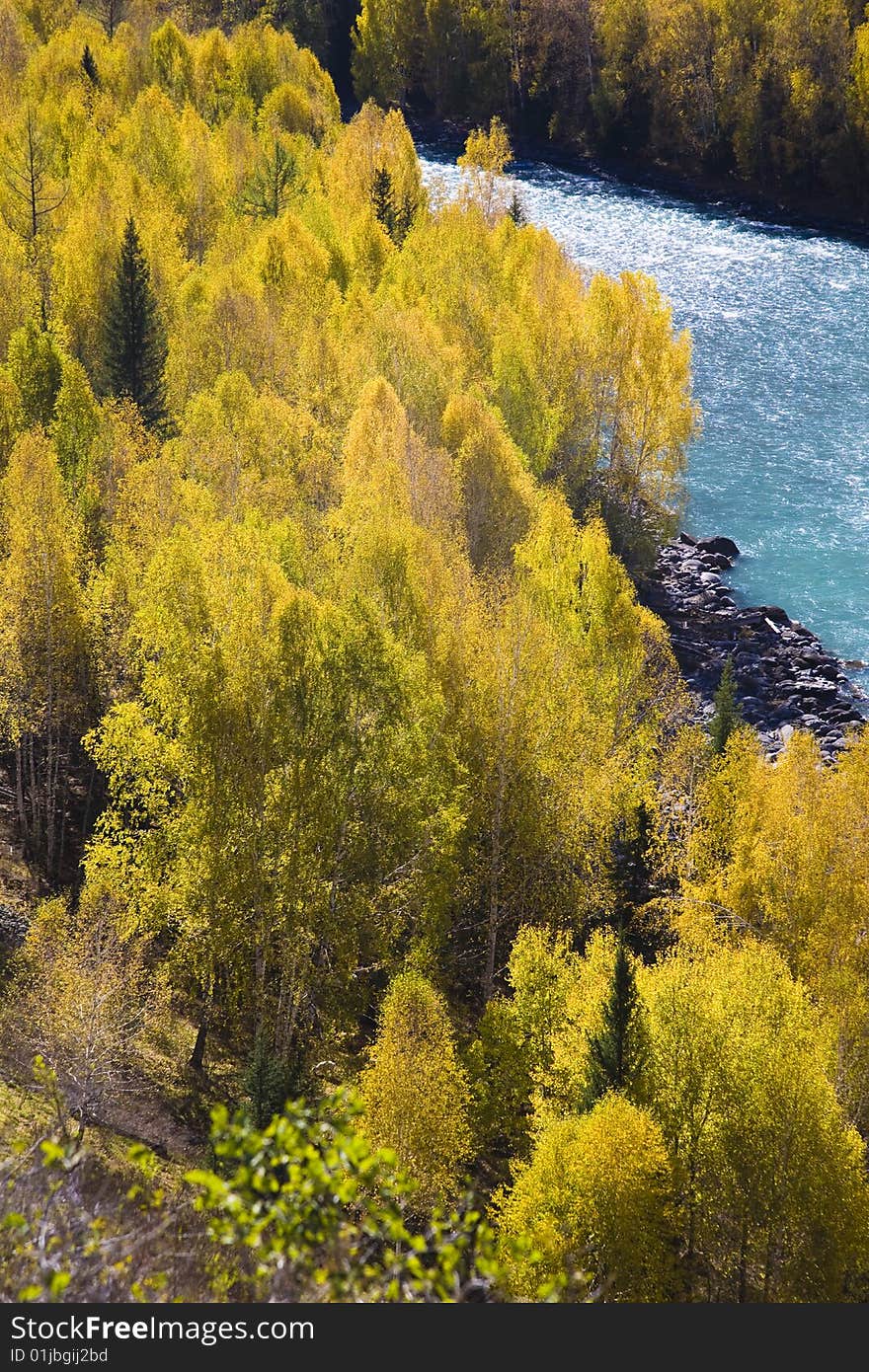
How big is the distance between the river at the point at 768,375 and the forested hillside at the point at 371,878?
11.5 metres

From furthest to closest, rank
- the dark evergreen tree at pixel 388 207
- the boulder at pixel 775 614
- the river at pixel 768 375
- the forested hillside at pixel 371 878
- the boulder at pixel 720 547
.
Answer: the dark evergreen tree at pixel 388 207 < the boulder at pixel 720 547 < the river at pixel 768 375 < the boulder at pixel 775 614 < the forested hillside at pixel 371 878

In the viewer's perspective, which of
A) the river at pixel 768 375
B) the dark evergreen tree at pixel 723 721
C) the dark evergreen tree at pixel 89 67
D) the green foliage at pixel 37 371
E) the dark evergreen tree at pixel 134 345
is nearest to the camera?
the dark evergreen tree at pixel 723 721

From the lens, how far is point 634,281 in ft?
212

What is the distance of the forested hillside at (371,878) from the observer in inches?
869

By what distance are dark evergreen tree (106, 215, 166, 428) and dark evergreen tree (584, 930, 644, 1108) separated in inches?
1362

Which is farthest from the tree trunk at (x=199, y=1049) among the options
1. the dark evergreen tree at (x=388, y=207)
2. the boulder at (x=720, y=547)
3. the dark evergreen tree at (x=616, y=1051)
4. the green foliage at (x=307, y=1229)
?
the dark evergreen tree at (x=388, y=207)

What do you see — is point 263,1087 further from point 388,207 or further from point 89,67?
point 89,67

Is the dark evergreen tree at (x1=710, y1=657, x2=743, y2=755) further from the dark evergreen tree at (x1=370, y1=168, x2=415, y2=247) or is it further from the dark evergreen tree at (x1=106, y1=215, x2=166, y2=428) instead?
the dark evergreen tree at (x1=370, y1=168, x2=415, y2=247)

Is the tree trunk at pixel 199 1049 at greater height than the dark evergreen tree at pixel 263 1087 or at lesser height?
lesser

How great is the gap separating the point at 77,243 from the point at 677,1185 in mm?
51507

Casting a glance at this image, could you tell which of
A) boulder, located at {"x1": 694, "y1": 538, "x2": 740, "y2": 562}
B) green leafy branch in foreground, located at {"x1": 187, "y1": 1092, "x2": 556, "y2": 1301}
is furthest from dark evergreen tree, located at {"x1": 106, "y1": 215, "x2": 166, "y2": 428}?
green leafy branch in foreground, located at {"x1": 187, "y1": 1092, "x2": 556, "y2": 1301}

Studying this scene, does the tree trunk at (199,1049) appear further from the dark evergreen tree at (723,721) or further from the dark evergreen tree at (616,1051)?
the dark evergreen tree at (723,721)

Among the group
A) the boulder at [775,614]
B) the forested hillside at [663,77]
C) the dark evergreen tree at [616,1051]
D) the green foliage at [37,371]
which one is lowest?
the boulder at [775,614]

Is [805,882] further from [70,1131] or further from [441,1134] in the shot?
[70,1131]
